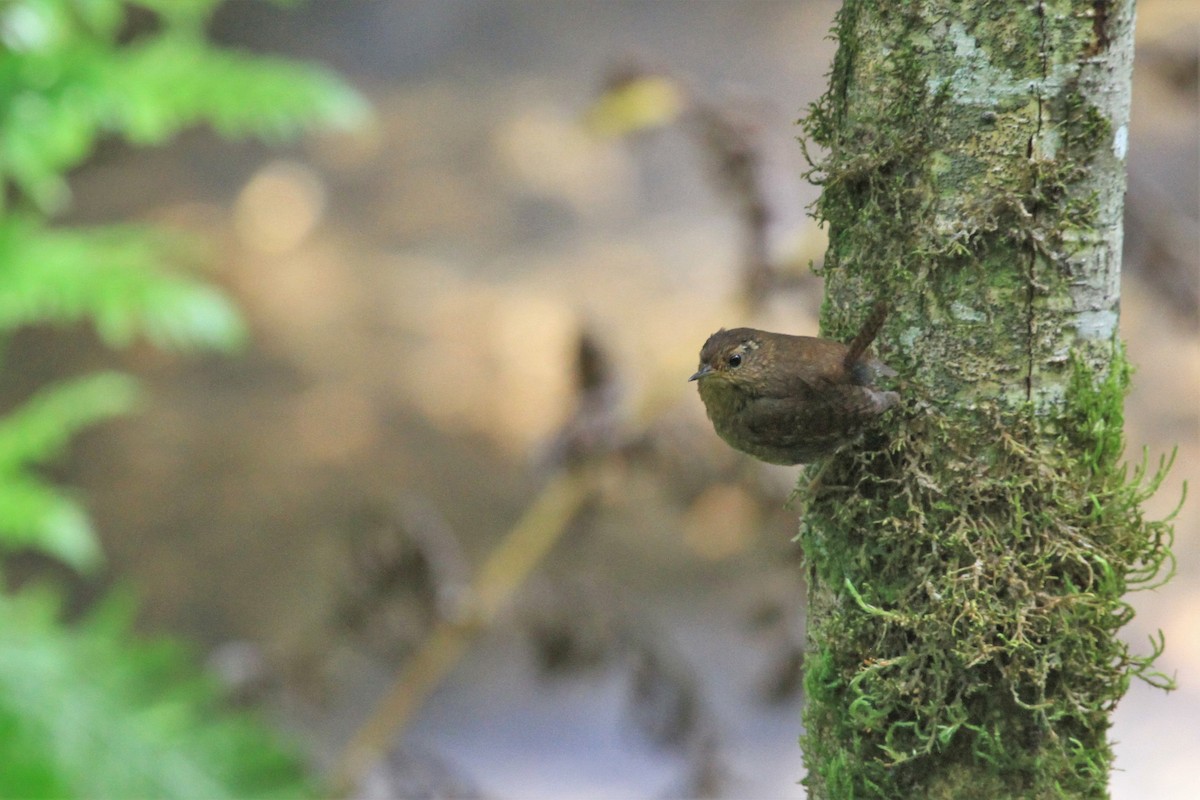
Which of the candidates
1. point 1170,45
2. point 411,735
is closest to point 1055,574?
point 1170,45

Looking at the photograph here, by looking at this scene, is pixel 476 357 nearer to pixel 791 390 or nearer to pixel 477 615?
pixel 477 615

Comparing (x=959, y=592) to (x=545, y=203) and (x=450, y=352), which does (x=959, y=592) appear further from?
(x=545, y=203)

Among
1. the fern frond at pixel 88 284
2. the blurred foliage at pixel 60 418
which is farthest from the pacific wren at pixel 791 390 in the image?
the fern frond at pixel 88 284

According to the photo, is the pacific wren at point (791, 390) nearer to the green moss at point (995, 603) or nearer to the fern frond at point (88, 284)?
the green moss at point (995, 603)

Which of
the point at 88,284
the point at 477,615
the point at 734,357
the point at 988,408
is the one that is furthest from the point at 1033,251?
the point at 88,284

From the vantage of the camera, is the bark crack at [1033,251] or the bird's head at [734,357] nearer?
the bark crack at [1033,251]
